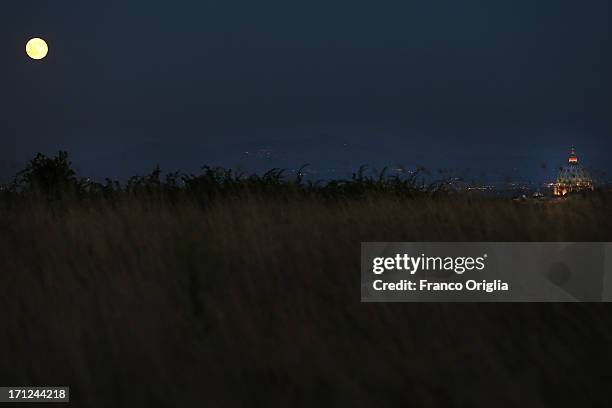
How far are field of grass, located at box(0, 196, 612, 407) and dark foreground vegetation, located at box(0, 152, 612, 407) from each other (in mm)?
14

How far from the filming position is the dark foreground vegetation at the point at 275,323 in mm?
3441

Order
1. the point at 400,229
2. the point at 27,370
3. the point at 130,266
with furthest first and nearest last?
1. the point at 400,229
2. the point at 130,266
3. the point at 27,370

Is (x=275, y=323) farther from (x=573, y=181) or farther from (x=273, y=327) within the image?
(x=573, y=181)

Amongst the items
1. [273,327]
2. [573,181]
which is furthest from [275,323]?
[573,181]

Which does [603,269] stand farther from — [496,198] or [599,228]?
[496,198]

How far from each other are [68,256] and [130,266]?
920 millimetres

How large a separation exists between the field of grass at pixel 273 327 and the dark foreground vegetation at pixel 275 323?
1 cm

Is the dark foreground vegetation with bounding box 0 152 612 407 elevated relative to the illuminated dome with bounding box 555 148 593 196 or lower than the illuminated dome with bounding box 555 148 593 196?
lower

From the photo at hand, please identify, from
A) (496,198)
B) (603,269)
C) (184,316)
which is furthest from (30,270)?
(496,198)

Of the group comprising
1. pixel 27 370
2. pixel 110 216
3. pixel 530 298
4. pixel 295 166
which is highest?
pixel 295 166

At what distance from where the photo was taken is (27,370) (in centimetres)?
384

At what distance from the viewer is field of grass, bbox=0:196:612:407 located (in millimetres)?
3436

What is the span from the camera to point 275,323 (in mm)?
4379

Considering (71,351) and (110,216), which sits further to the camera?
(110,216)
